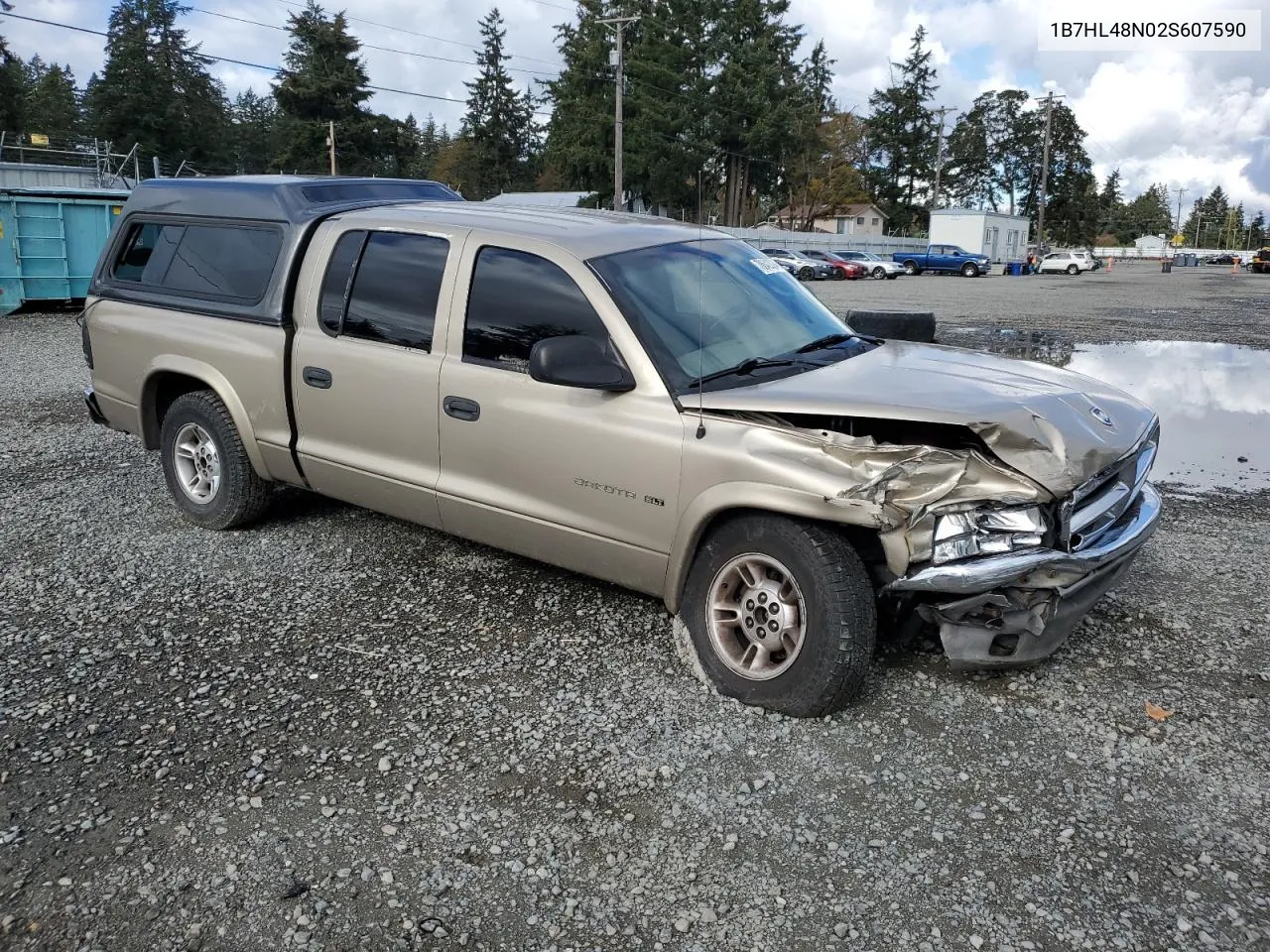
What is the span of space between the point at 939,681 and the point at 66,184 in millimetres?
33712

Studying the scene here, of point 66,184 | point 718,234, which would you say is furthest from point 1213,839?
point 66,184

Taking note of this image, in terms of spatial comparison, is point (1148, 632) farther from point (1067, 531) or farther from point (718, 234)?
point (718, 234)

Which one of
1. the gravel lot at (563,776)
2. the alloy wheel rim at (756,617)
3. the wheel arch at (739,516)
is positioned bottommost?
the gravel lot at (563,776)

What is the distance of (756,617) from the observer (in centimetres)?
365

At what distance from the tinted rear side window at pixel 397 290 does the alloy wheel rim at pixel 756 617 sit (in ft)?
6.00

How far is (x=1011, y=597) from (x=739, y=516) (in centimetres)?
100

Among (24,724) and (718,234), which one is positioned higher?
(718,234)

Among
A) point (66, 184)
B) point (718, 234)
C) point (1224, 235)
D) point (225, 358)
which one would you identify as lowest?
point (225, 358)

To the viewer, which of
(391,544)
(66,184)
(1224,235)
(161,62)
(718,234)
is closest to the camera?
(718,234)

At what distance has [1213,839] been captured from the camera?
2.93m

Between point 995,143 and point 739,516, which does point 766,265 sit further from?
point 995,143

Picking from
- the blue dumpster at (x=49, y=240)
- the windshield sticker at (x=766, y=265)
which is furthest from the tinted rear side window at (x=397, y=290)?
the blue dumpster at (x=49, y=240)

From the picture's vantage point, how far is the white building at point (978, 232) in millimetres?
66312

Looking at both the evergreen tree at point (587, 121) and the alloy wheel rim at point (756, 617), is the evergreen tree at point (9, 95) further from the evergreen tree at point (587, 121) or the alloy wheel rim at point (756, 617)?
the alloy wheel rim at point (756, 617)
